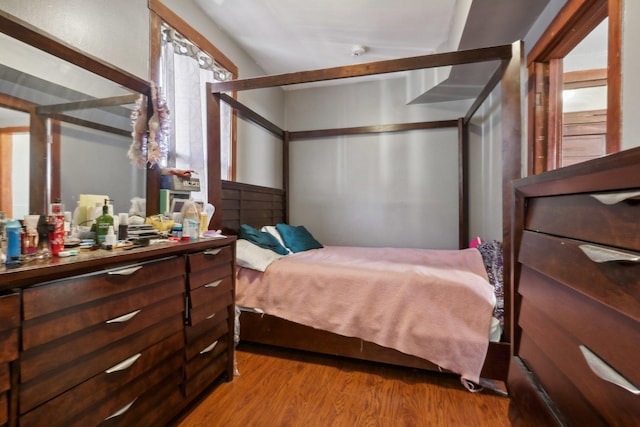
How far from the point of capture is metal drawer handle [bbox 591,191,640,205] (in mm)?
534

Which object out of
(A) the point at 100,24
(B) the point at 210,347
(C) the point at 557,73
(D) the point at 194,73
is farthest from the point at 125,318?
(C) the point at 557,73

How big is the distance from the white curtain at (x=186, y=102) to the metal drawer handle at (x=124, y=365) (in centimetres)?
128

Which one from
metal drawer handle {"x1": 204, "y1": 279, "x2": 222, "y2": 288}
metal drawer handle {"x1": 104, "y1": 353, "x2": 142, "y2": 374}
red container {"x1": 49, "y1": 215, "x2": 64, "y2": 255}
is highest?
red container {"x1": 49, "y1": 215, "x2": 64, "y2": 255}

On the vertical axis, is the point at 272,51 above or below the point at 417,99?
above

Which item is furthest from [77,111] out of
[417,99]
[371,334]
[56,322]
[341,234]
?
[417,99]

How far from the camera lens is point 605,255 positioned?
58cm

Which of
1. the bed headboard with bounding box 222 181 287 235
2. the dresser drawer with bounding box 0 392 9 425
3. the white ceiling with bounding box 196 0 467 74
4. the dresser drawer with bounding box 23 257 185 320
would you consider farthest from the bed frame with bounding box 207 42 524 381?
the dresser drawer with bounding box 0 392 9 425

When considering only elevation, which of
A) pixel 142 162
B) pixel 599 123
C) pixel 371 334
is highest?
pixel 599 123

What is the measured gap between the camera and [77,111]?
1343 millimetres

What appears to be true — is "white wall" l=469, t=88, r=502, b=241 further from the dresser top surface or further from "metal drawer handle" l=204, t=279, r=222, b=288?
the dresser top surface

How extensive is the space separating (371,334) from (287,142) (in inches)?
105

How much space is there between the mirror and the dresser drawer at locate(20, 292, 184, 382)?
2.08ft

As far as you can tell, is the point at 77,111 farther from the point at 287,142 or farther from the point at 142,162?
the point at 287,142

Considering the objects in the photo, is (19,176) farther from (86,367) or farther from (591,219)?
(591,219)
